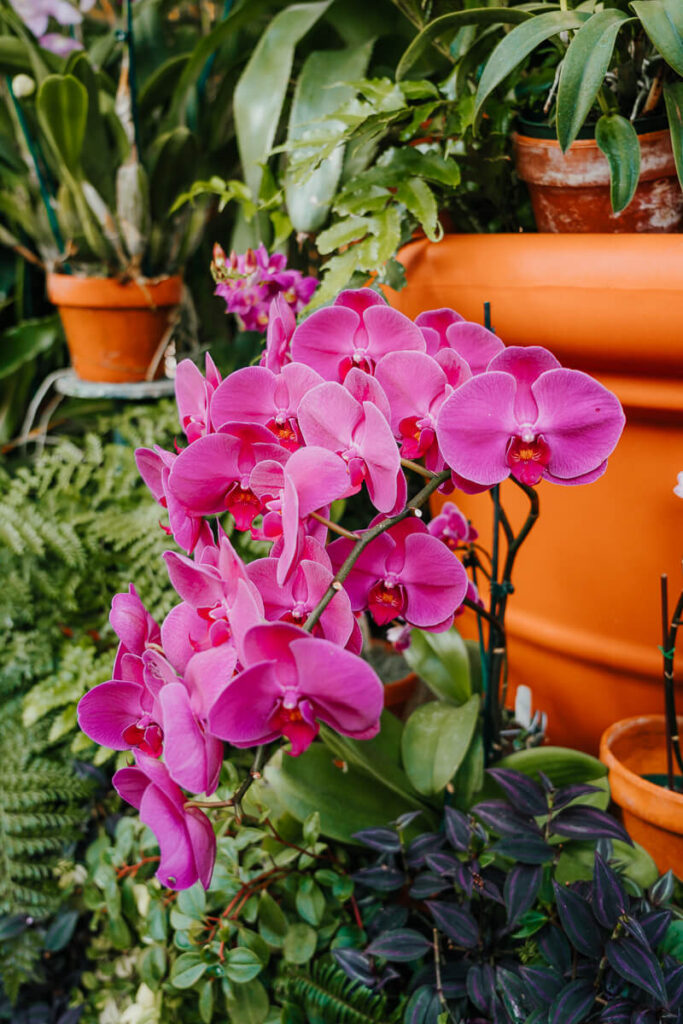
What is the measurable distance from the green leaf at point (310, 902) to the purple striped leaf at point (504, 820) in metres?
0.15

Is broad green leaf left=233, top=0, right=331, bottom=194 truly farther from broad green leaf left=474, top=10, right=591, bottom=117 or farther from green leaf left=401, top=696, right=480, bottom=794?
green leaf left=401, top=696, right=480, bottom=794

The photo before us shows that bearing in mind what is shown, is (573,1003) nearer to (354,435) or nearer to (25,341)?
(354,435)

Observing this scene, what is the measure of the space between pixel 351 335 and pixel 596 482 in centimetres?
32

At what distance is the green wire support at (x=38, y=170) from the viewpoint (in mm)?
1219

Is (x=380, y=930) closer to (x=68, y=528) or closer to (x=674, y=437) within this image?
(x=674, y=437)

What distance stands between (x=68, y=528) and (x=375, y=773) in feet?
1.84

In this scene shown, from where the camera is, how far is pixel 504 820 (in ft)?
2.06

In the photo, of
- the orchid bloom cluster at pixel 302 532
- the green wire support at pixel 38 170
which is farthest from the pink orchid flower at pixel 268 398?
the green wire support at pixel 38 170

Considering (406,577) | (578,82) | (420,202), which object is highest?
(578,82)

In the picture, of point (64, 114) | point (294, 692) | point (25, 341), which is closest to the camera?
point (294, 692)

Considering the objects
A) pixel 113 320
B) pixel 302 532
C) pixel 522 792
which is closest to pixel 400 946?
pixel 522 792

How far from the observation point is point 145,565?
1.04 metres

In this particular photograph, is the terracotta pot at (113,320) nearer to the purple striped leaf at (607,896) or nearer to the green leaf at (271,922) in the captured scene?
the green leaf at (271,922)

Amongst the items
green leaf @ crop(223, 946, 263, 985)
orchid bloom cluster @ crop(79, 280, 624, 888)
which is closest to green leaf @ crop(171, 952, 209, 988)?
green leaf @ crop(223, 946, 263, 985)
